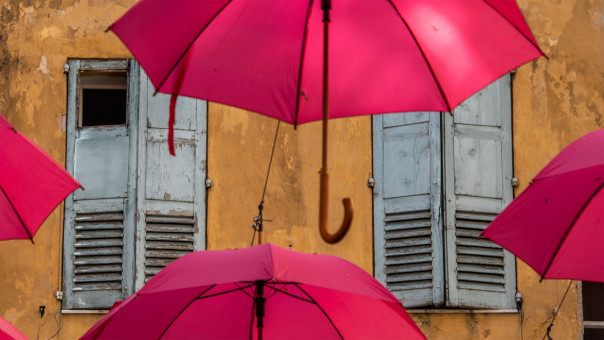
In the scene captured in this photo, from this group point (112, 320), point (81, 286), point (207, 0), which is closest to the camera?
point (207, 0)

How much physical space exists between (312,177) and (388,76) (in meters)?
4.73

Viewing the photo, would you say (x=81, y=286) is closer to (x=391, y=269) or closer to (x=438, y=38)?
(x=391, y=269)

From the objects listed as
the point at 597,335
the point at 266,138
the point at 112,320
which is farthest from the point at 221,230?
the point at 112,320

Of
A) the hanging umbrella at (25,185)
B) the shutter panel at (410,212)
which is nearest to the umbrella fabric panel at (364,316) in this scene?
the hanging umbrella at (25,185)

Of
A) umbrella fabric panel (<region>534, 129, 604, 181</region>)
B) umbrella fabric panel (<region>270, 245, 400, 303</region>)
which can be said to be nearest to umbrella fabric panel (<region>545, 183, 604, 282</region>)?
umbrella fabric panel (<region>534, 129, 604, 181</region>)

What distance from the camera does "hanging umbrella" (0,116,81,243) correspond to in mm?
6234

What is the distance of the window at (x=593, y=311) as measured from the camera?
9.85 metres

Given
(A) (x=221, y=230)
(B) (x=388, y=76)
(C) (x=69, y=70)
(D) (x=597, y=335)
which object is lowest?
(D) (x=597, y=335)

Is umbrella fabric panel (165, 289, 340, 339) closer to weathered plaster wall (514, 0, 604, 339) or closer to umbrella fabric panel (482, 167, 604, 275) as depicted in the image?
umbrella fabric panel (482, 167, 604, 275)

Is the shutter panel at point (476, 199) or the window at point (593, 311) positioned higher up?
the shutter panel at point (476, 199)

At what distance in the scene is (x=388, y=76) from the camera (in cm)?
519

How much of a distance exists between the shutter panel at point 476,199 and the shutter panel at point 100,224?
2395 mm

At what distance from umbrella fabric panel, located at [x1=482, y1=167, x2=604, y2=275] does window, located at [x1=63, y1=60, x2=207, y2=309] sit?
11.3ft

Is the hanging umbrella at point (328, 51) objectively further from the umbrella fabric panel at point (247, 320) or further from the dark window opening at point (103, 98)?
the dark window opening at point (103, 98)
